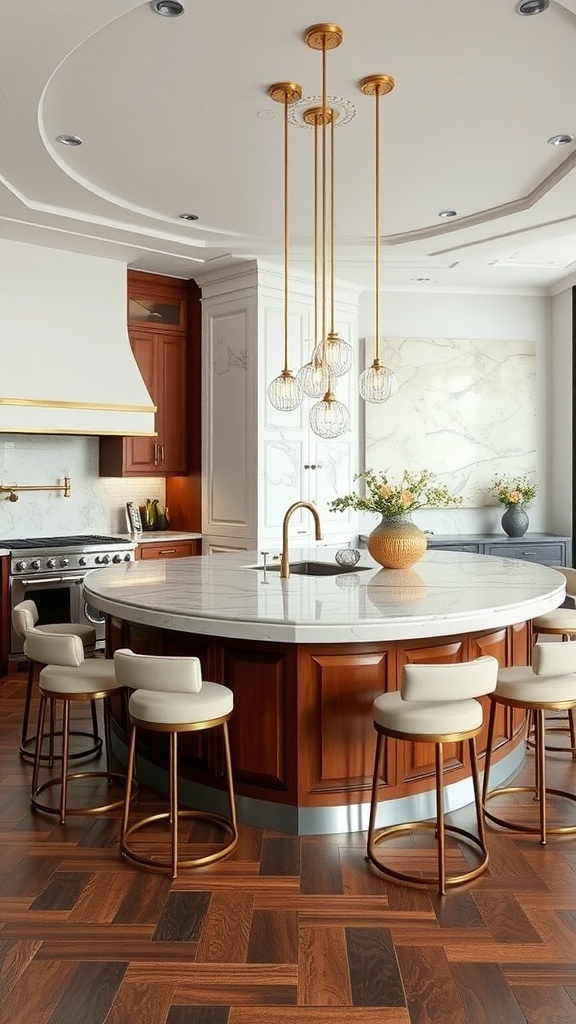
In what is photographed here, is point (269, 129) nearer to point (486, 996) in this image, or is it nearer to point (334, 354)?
point (334, 354)

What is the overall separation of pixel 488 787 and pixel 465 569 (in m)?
1.20

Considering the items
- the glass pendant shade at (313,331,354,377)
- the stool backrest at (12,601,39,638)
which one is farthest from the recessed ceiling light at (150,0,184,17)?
the stool backrest at (12,601,39,638)

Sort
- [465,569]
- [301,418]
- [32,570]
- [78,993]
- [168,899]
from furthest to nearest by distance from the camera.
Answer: [301,418], [32,570], [465,569], [168,899], [78,993]

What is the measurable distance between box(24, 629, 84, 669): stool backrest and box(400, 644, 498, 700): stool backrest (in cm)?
139

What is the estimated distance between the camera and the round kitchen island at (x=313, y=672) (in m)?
3.26

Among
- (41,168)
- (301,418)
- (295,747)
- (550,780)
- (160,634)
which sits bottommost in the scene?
(550,780)

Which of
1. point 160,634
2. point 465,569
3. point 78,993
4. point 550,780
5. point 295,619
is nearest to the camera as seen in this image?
point 78,993

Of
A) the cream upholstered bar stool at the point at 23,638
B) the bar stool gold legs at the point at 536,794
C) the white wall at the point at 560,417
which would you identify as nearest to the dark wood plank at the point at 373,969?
the bar stool gold legs at the point at 536,794

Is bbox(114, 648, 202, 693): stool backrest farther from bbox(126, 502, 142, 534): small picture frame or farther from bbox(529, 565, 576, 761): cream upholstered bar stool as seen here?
bbox(126, 502, 142, 534): small picture frame

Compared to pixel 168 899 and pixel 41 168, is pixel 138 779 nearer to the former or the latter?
pixel 168 899

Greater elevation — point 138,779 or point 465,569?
point 465,569

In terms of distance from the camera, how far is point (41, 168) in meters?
4.62

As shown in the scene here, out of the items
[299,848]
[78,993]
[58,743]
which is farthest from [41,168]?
[78,993]

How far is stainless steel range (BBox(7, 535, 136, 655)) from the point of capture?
591cm
